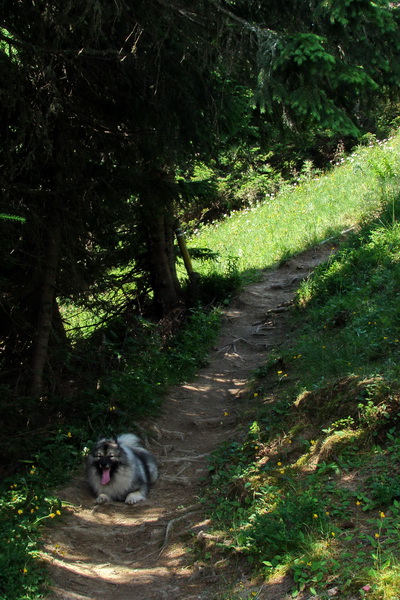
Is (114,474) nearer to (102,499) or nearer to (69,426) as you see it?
(102,499)

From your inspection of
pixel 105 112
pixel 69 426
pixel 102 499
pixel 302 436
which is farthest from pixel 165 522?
Answer: pixel 105 112

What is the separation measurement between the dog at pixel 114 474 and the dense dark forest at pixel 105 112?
1.19 metres

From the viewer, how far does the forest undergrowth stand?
464 cm

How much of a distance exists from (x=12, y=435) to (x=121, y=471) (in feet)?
4.30

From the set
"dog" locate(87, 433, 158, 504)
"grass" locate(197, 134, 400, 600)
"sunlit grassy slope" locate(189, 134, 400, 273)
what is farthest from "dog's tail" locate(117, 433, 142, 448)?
"sunlit grassy slope" locate(189, 134, 400, 273)

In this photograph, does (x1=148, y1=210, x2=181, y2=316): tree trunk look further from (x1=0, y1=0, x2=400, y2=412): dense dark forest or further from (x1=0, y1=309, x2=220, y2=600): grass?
(x1=0, y1=0, x2=400, y2=412): dense dark forest

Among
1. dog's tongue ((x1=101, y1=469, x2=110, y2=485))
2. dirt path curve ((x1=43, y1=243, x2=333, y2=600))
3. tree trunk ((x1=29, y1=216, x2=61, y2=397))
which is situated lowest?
dirt path curve ((x1=43, y1=243, x2=333, y2=600))

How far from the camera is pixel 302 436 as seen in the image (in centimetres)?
661

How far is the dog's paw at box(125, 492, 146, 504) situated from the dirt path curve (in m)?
0.06

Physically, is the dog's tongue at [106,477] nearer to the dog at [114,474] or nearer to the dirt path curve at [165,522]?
the dog at [114,474]

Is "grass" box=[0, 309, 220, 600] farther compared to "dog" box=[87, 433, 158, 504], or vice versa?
"dog" box=[87, 433, 158, 504]

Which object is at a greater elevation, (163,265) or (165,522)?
(163,265)

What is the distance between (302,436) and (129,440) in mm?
2380

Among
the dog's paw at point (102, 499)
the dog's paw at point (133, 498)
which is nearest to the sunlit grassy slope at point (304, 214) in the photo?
the dog's paw at point (133, 498)
